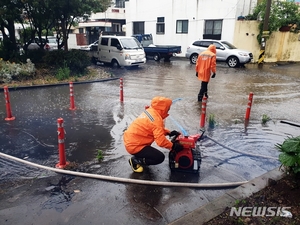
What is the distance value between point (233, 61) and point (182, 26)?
7901 millimetres

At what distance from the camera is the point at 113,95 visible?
1012cm

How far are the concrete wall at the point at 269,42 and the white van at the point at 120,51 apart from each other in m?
8.92

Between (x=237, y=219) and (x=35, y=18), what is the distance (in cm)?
1408

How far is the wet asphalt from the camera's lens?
3.49m

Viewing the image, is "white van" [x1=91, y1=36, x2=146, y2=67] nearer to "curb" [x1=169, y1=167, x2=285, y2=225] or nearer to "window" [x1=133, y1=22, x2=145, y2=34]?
"window" [x1=133, y1=22, x2=145, y2=34]

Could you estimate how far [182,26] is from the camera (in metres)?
23.8

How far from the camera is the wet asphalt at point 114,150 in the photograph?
3485 mm

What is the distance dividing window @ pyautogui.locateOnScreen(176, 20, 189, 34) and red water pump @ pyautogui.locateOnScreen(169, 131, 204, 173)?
68.8 ft

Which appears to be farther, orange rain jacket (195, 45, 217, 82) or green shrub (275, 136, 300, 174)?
orange rain jacket (195, 45, 217, 82)

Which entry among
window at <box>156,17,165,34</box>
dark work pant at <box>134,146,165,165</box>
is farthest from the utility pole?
dark work pant at <box>134,146,165,165</box>

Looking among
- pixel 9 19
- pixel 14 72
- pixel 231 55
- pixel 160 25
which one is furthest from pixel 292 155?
pixel 160 25

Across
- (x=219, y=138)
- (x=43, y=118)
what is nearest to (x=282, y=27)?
(x=219, y=138)

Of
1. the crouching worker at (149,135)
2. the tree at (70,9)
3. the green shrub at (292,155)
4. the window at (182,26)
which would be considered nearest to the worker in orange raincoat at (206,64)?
the crouching worker at (149,135)

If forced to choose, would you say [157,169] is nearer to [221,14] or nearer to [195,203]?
[195,203]
